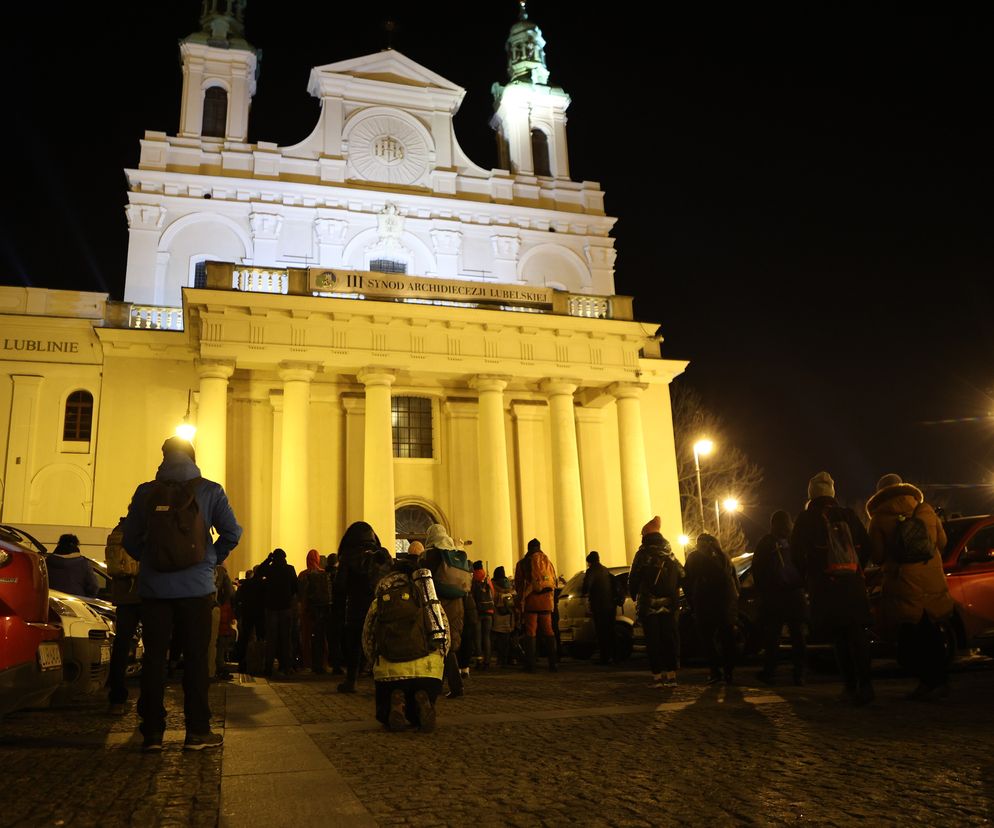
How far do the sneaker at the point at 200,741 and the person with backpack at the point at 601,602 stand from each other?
831 cm

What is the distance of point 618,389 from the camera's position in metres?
24.3

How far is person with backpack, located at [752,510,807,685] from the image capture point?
9234 mm

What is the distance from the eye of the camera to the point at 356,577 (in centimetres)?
903

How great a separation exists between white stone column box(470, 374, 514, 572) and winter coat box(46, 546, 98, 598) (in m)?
13.5

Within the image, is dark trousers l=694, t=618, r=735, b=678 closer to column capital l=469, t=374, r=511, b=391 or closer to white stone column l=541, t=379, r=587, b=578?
A: white stone column l=541, t=379, r=587, b=578

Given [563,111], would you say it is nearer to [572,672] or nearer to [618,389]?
[618,389]

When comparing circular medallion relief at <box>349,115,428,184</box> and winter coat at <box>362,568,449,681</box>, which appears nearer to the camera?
winter coat at <box>362,568,449,681</box>

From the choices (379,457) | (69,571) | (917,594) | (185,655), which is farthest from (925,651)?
(379,457)

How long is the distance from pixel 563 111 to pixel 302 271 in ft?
53.0

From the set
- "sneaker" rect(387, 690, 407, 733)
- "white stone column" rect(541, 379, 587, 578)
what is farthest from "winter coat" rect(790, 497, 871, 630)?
"white stone column" rect(541, 379, 587, 578)

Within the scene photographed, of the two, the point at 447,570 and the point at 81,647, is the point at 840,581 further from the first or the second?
the point at 81,647

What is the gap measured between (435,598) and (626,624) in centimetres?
793

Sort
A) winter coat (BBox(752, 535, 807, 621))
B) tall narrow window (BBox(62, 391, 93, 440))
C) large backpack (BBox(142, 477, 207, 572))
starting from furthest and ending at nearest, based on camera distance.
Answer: tall narrow window (BBox(62, 391, 93, 440)), winter coat (BBox(752, 535, 807, 621)), large backpack (BBox(142, 477, 207, 572))

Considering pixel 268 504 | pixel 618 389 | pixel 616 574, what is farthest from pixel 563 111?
pixel 616 574
